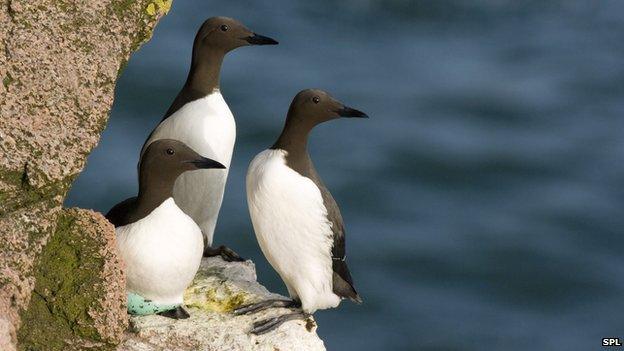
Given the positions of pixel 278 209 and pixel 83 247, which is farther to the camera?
pixel 278 209

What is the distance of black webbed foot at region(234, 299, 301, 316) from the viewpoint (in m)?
6.61

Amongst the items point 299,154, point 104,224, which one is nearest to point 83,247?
point 104,224

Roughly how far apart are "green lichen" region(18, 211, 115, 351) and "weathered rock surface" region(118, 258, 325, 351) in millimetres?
352

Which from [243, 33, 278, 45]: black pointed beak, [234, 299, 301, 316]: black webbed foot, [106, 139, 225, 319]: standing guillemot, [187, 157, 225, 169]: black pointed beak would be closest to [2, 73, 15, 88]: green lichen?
[106, 139, 225, 319]: standing guillemot

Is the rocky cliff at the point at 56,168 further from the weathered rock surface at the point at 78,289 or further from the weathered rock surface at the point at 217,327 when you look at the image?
the weathered rock surface at the point at 217,327

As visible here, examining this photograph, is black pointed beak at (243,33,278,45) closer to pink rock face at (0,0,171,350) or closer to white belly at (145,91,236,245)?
white belly at (145,91,236,245)

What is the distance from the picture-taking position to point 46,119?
563cm

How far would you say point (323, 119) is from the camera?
654 centimetres

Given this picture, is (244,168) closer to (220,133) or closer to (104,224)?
(220,133)

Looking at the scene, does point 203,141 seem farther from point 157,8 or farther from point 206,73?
point 157,8

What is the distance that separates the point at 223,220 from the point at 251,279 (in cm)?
555

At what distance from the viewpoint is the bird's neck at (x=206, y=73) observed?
7.14 metres

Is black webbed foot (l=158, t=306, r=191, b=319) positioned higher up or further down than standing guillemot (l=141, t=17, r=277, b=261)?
further down

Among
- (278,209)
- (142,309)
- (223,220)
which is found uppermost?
A: (223,220)
